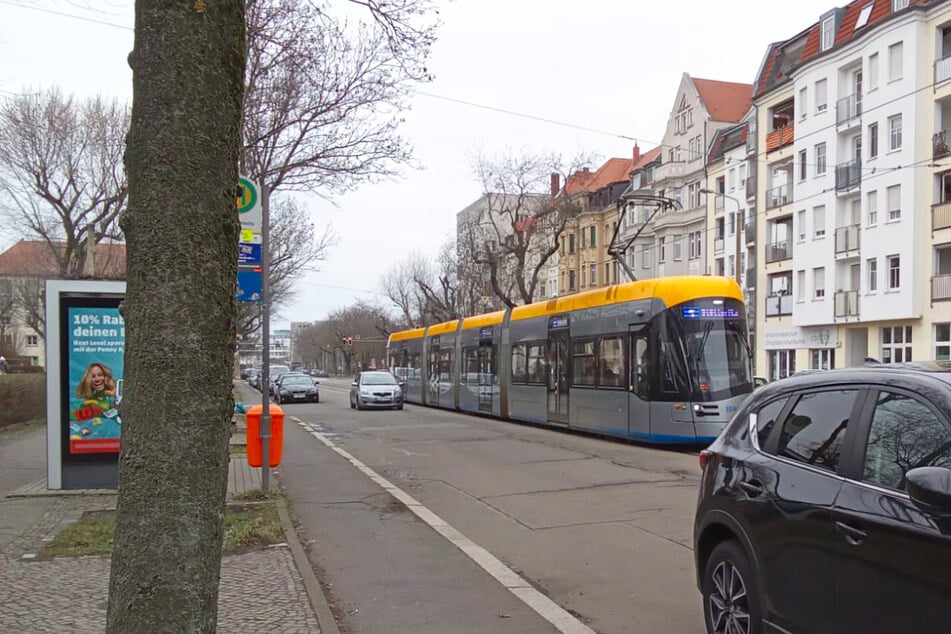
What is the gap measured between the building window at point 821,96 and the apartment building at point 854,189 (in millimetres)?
68

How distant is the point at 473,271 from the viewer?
55.0 metres

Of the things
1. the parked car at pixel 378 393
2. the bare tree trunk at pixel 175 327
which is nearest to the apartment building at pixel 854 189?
the parked car at pixel 378 393

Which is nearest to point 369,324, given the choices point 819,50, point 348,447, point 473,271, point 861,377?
point 473,271

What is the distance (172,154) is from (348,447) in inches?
596

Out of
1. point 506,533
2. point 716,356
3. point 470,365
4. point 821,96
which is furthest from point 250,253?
point 821,96

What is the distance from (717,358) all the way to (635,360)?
5.45 feet

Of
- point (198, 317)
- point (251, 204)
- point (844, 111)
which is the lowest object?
point (198, 317)

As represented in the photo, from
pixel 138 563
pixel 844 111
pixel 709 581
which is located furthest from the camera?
pixel 844 111

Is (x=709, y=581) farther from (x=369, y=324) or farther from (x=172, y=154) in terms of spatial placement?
(x=369, y=324)

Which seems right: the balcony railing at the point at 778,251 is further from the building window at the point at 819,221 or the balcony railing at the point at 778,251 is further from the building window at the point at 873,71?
the building window at the point at 873,71

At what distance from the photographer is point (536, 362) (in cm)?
2173

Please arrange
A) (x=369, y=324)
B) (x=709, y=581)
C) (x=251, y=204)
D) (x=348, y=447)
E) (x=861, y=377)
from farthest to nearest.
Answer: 1. (x=369, y=324)
2. (x=348, y=447)
3. (x=251, y=204)
4. (x=709, y=581)
5. (x=861, y=377)

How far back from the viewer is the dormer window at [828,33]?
1523 inches

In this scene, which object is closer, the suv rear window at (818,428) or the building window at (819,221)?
the suv rear window at (818,428)
